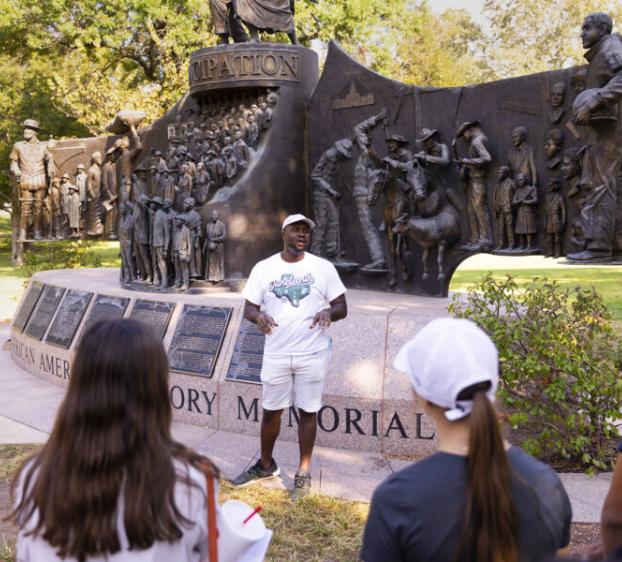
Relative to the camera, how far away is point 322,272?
541 centimetres

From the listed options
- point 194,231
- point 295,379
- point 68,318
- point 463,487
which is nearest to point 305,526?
point 295,379

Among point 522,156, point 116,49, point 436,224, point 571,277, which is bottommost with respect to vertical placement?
point 571,277

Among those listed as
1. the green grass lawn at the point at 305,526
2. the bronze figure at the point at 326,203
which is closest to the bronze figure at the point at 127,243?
the bronze figure at the point at 326,203

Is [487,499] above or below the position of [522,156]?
below

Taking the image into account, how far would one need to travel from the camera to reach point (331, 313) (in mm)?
5375

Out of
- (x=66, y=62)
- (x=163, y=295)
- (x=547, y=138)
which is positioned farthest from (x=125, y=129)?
(x=66, y=62)

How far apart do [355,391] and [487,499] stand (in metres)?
4.89

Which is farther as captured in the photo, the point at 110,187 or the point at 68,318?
the point at 110,187

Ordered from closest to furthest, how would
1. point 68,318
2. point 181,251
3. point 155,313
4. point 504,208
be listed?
point 504,208 < point 155,313 < point 181,251 < point 68,318

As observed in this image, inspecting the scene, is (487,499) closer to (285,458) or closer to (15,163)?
(285,458)

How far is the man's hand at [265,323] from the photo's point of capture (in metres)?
5.25

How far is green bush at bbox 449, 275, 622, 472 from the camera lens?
5789 mm

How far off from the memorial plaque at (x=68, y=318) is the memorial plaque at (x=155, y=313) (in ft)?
3.00

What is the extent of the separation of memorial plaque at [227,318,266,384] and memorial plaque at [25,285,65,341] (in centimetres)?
335
